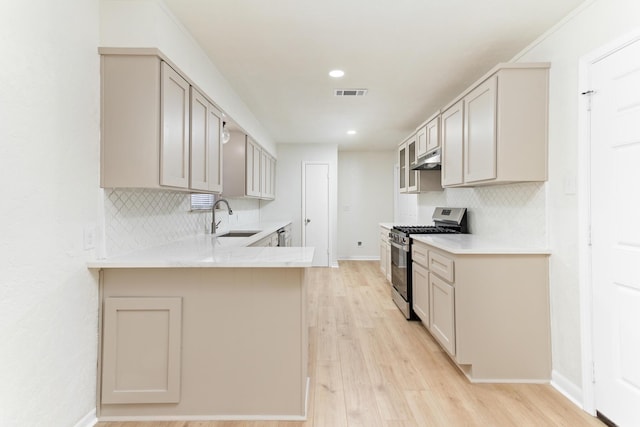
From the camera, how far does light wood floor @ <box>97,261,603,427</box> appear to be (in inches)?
73.6

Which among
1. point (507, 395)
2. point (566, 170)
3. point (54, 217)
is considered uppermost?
point (566, 170)

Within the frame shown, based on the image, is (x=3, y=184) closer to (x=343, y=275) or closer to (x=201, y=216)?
(x=201, y=216)

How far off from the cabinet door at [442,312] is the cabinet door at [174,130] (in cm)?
209

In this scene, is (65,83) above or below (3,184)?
above

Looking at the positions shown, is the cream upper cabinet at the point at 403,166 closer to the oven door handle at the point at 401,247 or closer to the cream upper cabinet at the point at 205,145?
the oven door handle at the point at 401,247

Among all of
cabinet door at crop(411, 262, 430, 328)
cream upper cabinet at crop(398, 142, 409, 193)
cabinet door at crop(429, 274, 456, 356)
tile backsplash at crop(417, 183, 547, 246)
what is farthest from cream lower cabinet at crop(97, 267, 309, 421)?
cream upper cabinet at crop(398, 142, 409, 193)

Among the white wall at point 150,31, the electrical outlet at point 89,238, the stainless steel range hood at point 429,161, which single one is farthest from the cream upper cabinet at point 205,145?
the stainless steel range hood at point 429,161

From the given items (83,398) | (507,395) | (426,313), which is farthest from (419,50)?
(83,398)

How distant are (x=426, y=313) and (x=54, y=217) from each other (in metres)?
2.86

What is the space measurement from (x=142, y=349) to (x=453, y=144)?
9.80 feet

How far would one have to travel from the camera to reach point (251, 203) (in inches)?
223

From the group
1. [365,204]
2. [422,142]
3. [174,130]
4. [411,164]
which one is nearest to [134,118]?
[174,130]

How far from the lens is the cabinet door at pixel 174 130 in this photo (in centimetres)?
185

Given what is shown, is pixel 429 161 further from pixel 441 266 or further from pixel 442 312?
pixel 442 312
